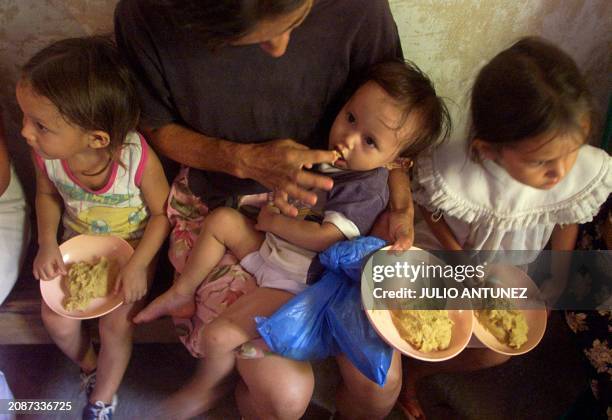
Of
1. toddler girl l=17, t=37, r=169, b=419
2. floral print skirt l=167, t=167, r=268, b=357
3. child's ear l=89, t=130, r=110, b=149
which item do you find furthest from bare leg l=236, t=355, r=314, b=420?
child's ear l=89, t=130, r=110, b=149

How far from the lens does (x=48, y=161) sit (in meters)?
1.17

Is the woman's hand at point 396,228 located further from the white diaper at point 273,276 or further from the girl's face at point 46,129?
the girl's face at point 46,129

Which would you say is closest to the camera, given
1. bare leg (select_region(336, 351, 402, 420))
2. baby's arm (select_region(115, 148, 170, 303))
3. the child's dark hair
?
the child's dark hair

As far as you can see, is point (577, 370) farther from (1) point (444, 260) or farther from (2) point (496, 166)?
(2) point (496, 166)

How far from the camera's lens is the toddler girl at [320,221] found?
1033mm

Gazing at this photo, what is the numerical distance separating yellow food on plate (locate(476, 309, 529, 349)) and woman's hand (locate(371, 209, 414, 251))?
238 mm

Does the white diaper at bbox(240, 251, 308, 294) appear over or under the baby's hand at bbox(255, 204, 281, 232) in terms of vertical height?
under

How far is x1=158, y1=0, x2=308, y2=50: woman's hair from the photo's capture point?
0.73 metres

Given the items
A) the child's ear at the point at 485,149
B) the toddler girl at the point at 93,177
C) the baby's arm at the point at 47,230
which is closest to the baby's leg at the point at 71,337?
the toddler girl at the point at 93,177

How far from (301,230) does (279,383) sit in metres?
0.33

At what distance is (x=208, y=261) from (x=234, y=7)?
61 centimetres

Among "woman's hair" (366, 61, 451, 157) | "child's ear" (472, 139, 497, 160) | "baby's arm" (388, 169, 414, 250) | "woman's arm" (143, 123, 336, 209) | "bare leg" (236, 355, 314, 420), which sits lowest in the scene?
"bare leg" (236, 355, 314, 420)

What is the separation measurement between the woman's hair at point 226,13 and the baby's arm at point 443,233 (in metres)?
0.65

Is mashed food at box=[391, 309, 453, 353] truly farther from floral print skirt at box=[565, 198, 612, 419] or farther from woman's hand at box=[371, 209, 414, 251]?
floral print skirt at box=[565, 198, 612, 419]
